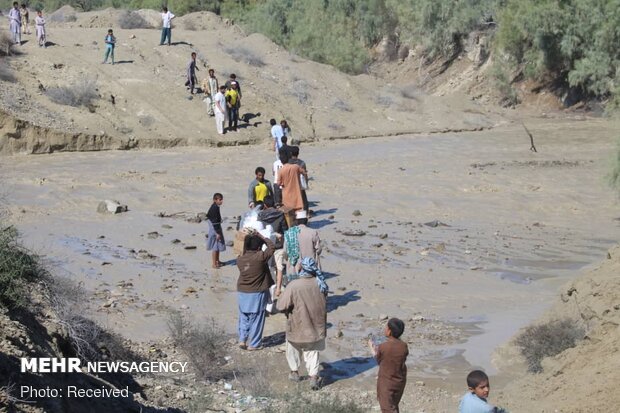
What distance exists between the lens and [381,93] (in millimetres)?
36625

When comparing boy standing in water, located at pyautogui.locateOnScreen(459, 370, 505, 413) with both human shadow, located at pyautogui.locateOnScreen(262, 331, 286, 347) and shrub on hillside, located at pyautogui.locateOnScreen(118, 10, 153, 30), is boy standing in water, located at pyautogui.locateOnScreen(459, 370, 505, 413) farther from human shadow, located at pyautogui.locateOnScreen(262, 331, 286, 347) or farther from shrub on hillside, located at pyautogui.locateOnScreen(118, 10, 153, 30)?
shrub on hillside, located at pyautogui.locateOnScreen(118, 10, 153, 30)

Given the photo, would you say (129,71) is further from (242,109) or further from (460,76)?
(460,76)

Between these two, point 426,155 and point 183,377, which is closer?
point 183,377

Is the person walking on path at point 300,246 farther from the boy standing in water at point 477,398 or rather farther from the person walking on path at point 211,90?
the person walking on path at point 211,90

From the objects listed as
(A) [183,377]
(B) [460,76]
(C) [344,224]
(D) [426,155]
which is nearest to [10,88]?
(D) [426,155]

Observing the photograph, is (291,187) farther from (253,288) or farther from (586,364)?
(586,364)

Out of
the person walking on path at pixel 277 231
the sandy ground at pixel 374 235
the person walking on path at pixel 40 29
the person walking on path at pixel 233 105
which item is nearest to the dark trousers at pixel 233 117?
the person walking on path at pixel 233 105

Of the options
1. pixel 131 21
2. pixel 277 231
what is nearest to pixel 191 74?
pixel 131 21

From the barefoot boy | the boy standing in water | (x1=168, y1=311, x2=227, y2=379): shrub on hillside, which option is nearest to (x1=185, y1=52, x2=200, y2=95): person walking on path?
(x1=168, y1=311, x2=227, y2=379): shrub on hillside

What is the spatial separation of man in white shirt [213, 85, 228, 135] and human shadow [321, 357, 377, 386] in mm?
18903

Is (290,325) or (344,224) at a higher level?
(290,325)

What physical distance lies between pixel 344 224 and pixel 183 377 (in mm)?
8384

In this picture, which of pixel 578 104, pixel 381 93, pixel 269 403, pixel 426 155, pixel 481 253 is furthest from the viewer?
pixel 578 104

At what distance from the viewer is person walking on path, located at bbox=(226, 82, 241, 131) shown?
29.2m
